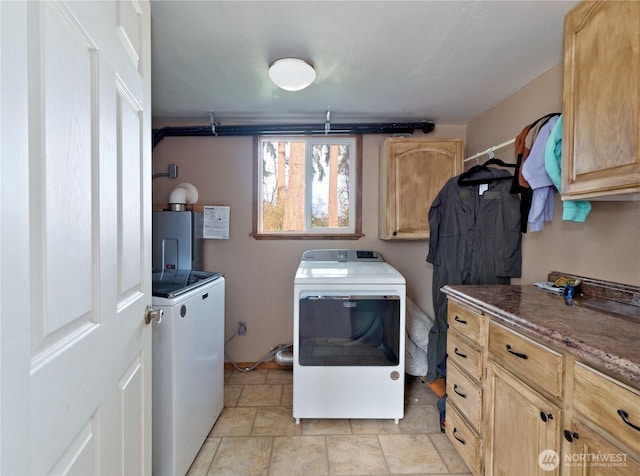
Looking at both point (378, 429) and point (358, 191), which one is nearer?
point (378, 429)

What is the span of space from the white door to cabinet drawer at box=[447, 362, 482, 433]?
1.34 meters

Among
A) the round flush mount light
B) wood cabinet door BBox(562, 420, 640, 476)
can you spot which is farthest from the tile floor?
the round flush mount light

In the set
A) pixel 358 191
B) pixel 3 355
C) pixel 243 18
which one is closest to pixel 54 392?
pixel 3 355

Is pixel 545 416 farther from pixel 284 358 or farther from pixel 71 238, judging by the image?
pixel 284 358

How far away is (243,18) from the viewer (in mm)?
1289

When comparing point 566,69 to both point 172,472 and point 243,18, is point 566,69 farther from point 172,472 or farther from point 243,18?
point 172,472

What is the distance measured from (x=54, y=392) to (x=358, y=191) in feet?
7.58

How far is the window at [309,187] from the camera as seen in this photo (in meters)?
2.57

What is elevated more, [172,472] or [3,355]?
[3,355]

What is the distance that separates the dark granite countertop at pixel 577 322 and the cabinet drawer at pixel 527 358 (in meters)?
0.04

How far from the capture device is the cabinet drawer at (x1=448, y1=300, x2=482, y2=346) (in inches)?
50.8

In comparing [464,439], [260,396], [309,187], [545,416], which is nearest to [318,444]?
[260,396]

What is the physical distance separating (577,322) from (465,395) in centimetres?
66

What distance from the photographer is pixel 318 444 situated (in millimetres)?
1655
